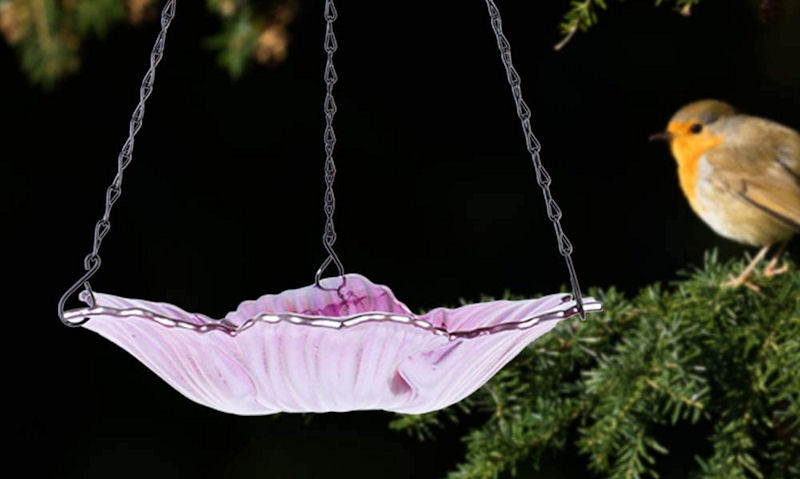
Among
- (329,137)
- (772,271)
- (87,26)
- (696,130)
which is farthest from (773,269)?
(87,26)

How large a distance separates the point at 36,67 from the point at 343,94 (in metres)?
0.59

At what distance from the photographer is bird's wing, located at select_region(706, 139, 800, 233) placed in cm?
149

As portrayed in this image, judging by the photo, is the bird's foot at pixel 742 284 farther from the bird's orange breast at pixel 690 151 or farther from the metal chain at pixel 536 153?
the metal chain at pixel 536 153

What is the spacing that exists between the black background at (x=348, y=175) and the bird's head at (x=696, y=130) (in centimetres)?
59

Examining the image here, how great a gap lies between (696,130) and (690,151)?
0.03m

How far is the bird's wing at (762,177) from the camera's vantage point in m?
1.49

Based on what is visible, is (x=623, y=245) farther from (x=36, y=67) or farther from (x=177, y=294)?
(x=36, y=67)

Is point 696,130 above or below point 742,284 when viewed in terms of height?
above

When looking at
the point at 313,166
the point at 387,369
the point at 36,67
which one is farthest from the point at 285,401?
the point at 313,166

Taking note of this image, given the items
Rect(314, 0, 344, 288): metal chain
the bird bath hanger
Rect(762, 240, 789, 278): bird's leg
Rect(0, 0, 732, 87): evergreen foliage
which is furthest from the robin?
the bird bath hanger

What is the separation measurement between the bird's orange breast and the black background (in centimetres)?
59

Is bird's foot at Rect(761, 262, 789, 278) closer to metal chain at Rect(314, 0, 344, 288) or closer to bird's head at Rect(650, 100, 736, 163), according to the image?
bird's head at Rect(650, 100, 736, 163)

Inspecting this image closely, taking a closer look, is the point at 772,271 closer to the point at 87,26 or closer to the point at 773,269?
the point at 773,269

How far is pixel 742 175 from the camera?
1534 millimetres
